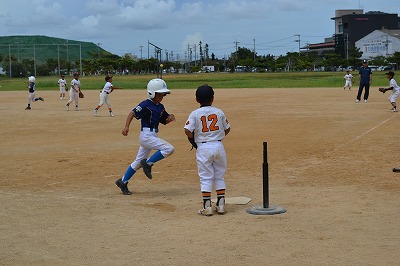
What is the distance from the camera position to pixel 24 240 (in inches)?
281

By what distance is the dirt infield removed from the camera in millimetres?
6555

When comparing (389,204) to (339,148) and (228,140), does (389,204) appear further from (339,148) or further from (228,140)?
(228,140)

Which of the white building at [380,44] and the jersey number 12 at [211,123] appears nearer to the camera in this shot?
the jersey number 12 at [211,123]

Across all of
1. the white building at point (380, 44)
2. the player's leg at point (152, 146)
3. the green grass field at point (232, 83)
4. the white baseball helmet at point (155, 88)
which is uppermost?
the white building at point (380, 44)

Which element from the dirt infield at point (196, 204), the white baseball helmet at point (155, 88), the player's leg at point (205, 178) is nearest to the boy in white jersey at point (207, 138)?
the player's leg at point (205, 178)

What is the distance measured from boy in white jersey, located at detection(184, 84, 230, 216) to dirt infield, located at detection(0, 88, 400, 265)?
417mm

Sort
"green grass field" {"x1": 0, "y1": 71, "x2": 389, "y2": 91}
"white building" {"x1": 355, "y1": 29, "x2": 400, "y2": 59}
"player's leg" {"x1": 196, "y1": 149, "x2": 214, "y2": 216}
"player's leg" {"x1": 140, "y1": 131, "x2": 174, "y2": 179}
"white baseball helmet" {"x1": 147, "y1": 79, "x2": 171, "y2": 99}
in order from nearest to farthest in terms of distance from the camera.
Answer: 1. "player's leg" {"x1": 196, "y1": 149, "x2": 214, "y2": 216}
2. "white baseball helmet" {"x1": 147, "y1": 79, "x2": 171, "y2": 99}
3. "player's leg" {"x1": 140, "y1": 131, "x2": 174, "y2": 179}
4. "green grass field" {"x1": 0, "y1": 71, "x2": 389, "y2": 91}
5. "white building" {"x1": 355, "y1": 29, "x2": 400, "y2": 59}

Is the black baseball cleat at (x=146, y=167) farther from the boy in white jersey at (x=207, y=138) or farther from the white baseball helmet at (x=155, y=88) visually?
the boy in white jersey at (x=207, y=138)

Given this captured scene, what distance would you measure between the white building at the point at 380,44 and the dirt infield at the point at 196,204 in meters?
121

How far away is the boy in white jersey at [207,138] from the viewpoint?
8461mm

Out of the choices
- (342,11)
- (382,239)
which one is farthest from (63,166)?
(342,11)

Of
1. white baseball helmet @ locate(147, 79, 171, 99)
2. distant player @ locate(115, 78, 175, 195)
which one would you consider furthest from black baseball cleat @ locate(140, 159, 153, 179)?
white baseball helmet @ locate(147, 79, 171, 99)

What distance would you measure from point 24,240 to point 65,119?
18718mm

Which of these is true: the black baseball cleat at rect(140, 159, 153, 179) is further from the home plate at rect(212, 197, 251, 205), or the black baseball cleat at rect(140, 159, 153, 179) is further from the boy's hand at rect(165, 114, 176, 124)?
the home plate at rect(212, 197, 251, 205)
